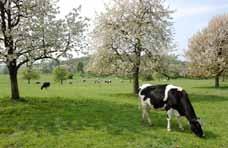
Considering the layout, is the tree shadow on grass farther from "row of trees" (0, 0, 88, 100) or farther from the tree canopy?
the tree canopy

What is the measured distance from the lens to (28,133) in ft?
47.0

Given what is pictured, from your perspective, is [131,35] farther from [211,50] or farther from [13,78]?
[211,50]

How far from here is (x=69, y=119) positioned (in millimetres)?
17562

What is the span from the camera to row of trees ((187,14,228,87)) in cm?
5469

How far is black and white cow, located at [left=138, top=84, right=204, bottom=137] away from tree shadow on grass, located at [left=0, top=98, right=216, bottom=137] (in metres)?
0.87

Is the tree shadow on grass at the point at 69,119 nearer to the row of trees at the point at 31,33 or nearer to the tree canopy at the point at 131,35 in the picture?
the row of trees at the point at 31,33

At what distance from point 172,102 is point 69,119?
18.8 feet

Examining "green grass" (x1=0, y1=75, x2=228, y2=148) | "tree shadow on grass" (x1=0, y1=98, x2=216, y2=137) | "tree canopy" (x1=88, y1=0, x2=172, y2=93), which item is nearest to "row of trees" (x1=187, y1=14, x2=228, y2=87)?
"tree canopy" (x1=88, y1=0, x2=172, y2=93)

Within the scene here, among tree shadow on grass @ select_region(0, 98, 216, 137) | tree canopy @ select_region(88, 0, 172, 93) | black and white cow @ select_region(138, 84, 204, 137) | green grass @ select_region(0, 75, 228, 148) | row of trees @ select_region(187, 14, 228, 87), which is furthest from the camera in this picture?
row of trees @ select_region(187, 14, 228, 87)

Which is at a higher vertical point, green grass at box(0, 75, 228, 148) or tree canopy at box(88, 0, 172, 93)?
tree canopy at box(88, 0, 172, 93)

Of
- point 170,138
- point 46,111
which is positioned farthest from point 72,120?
point 170,138

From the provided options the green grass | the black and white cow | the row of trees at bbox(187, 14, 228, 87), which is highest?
the row of trees at bbox(187, 14, 228, 87)

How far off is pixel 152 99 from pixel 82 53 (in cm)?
1043

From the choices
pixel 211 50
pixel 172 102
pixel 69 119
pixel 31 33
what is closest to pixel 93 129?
pixel 69 119
